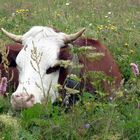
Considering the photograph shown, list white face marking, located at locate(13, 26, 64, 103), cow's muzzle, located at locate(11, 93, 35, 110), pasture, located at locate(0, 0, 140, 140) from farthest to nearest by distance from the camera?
white face marking, located at locate(13, 26, 64, 103) → cow's muzzle, located at locate(11, 93, 35, 110) → pasture, located at locate(0, 0, 140, 140)

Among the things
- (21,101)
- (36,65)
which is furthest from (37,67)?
(21,101)

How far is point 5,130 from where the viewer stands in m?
5.28

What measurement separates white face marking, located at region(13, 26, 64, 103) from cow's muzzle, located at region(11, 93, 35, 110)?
0.09m

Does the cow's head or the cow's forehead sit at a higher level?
the cow's forehead

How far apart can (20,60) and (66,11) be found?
634cm

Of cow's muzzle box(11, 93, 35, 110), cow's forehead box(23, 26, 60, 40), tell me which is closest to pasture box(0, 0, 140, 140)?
cow's muzzle box(11, 93, 35, 110)

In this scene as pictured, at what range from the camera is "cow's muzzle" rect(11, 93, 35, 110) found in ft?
20.8

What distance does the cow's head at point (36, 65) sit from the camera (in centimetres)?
646

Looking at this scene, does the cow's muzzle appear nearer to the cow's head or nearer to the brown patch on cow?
the cow's head

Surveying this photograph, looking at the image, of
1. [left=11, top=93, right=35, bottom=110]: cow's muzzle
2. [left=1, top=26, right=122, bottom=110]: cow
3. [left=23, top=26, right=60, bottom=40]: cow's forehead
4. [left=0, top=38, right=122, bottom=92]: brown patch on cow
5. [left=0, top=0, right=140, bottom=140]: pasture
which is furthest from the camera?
[left=23, top=26, right=60, bottom=40]: cow's forehead

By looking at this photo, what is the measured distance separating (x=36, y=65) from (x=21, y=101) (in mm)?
695

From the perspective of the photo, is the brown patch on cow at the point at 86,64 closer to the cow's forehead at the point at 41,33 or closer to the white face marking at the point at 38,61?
the white face marking at the point at 38,61

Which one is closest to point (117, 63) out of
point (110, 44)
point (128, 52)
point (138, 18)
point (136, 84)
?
point (128, 52)

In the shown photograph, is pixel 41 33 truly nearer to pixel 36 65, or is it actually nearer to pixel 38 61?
pixel 36 65
